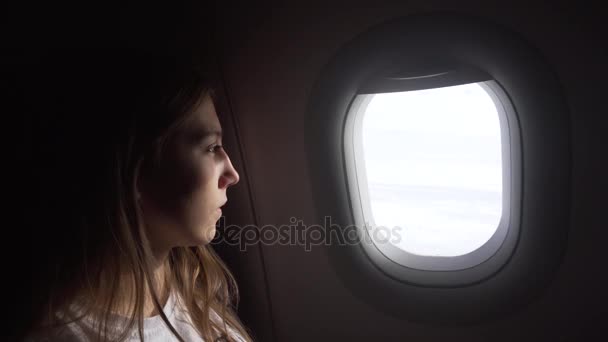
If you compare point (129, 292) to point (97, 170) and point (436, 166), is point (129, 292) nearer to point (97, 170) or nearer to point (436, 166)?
point (97, 170)

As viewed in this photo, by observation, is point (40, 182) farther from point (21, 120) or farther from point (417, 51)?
point (417, 51)

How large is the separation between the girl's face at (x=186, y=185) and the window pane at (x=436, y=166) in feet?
1.41

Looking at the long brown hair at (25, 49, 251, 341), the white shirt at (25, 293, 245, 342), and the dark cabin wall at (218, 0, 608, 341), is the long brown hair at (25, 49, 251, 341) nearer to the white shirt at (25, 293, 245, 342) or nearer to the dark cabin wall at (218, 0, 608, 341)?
the white shirt at (25, 293, 245, 342)

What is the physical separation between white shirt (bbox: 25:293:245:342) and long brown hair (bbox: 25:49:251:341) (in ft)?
0.05

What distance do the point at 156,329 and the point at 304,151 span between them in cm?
53

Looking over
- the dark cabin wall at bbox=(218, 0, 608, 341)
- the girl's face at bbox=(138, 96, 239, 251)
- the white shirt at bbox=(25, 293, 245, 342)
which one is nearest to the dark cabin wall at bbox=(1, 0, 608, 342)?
the dark cabin wall at bbox=(218, 0, 608, 341)

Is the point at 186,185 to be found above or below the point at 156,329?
above

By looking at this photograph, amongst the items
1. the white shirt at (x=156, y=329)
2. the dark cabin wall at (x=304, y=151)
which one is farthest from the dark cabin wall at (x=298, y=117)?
the white shirt at (x=156, y=329)

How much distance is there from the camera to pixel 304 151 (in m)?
1.22

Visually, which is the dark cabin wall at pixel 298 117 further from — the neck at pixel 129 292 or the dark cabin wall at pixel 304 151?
the neck at pixel 129 292

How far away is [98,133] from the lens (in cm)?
87

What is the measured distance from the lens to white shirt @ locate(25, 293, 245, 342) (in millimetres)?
857

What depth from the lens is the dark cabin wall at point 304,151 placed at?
96 cm

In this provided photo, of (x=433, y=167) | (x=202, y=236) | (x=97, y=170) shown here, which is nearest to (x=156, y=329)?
(x=202, y=236)
